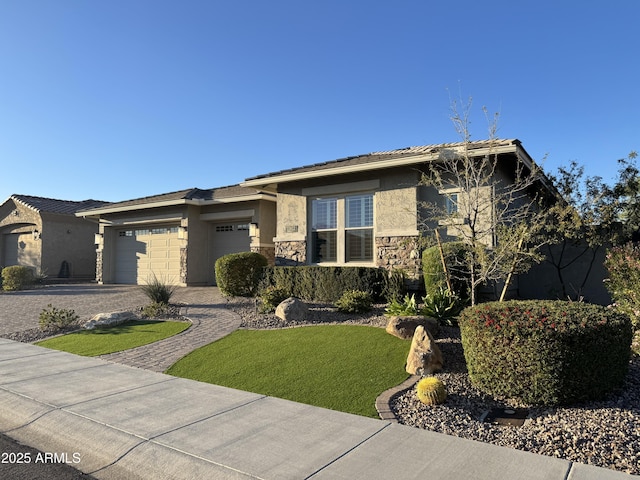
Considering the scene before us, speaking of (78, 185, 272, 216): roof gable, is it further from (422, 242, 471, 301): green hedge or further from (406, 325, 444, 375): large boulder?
(406, 325, 444, 375): large boulder

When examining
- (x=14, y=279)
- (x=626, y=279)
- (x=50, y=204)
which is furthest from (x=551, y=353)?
(x=50, y=204)

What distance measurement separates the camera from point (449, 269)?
32.8ft

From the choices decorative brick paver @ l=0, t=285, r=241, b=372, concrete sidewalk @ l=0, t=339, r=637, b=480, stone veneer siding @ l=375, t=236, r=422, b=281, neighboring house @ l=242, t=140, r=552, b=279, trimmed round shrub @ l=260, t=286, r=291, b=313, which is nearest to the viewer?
concrete sidewalk @ l=0, t=339, r=637, b=480

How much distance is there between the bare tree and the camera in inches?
329

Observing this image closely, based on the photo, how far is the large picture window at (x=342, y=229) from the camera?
13.5m

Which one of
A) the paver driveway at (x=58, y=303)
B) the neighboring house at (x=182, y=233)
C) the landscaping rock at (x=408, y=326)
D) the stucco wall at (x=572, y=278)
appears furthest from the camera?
the neighboring house at (x=182, y=233)

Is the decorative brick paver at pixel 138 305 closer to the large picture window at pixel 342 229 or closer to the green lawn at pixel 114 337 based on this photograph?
the green lawn at pixel 114 337

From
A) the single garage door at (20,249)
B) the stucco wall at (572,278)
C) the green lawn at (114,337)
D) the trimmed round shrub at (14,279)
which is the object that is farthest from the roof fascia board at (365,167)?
the single garage door at (20,249)

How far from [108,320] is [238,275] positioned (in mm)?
4065

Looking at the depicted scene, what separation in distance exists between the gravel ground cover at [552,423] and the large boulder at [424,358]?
20 cm

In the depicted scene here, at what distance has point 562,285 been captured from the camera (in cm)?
1311

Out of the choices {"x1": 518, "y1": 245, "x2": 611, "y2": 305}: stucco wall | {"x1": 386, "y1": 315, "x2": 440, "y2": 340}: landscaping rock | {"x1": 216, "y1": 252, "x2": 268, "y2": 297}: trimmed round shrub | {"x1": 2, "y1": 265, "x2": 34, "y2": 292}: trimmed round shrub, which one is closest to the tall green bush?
{"x1": 386, "y1": 315, "x2": 440, "y2": 340}: landscaping rock

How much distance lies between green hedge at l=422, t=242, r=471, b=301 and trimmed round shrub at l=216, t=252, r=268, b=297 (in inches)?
222

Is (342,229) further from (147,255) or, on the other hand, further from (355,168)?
(147,255)
